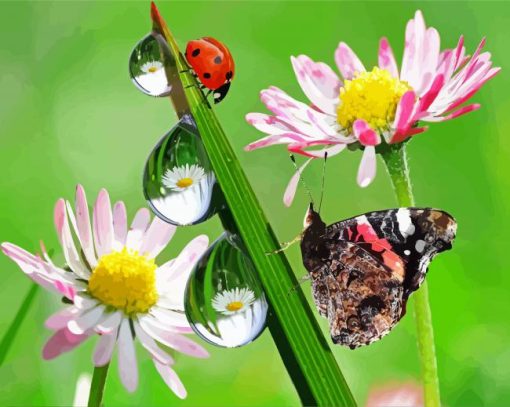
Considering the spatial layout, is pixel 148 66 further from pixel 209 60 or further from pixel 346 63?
pixel 346 63

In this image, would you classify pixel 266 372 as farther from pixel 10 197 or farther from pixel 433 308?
pixel 10 197

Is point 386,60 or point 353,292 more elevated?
point 386,60

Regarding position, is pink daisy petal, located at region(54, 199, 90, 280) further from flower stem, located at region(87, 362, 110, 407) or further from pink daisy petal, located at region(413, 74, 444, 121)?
pink daisy petal, located at region(413, 74, 444, 121)

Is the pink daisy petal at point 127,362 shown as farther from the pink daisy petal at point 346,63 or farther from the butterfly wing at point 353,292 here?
the pink daisy petal at point 346,63

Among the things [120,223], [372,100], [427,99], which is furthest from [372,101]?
[120,223]

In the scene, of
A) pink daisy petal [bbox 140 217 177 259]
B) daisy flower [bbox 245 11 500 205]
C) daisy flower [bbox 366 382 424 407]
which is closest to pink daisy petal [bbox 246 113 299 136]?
daisy flower [bbox 245 11 500 205]

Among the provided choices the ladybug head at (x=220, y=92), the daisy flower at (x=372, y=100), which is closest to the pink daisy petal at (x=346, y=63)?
the daisy flower at (x=372, y=100)
